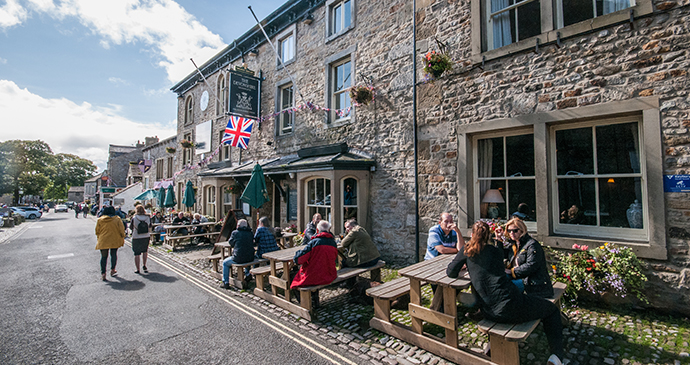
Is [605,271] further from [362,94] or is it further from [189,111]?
[189,111]

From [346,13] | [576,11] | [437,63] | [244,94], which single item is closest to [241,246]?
[437,63]

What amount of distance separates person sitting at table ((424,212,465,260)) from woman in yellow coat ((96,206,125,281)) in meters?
6.98

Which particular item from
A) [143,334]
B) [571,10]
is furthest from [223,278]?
[571,10]

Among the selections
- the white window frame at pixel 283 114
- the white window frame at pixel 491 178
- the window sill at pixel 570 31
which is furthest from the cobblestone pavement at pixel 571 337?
the white window frame at pixel 283 114

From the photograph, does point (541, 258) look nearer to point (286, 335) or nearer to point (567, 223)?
point (567, 223)

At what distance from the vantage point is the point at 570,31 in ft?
17.3

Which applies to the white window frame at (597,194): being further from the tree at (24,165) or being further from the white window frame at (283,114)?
the tree at (24,165)

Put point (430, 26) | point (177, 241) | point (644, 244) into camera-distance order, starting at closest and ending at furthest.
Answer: point (644, 244) → point (430, 26) → point (177, 241)

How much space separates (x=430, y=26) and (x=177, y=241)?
11.4m

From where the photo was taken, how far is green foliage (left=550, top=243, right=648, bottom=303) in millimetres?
4426

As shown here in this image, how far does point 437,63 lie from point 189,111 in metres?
17.7

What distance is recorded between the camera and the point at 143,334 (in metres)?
4.33

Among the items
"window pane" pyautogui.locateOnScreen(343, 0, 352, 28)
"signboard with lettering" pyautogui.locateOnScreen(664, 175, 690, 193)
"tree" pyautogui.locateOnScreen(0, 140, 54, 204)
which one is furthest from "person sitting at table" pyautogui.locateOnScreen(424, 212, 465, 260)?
"tree" pyautogui.locateOnScreen(0, 140, 54, 204)

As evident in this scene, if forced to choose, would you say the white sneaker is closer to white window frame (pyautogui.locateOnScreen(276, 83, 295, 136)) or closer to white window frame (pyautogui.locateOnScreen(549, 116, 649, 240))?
white window frame (pyautogui.locateOnScreen(549, 116, 649, 240))
